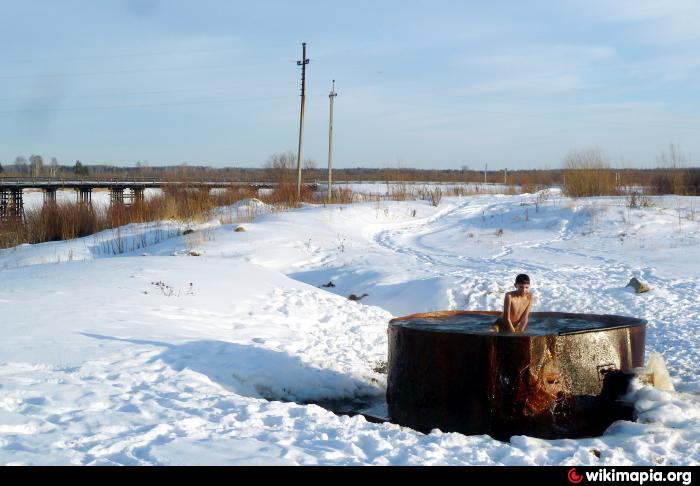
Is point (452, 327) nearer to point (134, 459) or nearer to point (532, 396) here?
point (532, 396)

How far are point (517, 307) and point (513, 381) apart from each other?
1.02 meters

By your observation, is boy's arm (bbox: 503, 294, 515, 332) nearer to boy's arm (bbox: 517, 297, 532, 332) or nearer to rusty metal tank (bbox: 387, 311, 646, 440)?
boy's arm (bbox: 517, 297, 532, 332)

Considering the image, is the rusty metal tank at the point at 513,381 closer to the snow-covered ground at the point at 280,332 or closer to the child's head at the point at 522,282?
the snow-covered ground at the point at 280,332

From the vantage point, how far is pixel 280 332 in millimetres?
9977

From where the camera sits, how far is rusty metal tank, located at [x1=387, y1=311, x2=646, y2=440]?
6.75 metres

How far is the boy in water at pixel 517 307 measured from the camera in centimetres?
747

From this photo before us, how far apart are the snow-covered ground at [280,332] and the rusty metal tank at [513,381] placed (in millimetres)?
519

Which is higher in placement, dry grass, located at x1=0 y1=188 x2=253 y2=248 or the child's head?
the child's head

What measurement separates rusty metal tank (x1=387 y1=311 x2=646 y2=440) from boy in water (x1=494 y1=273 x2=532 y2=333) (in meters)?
0.54
